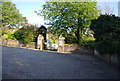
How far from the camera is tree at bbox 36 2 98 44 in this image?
12.7 m

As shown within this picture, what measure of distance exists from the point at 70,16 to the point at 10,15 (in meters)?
15.3

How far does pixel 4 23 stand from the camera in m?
22.1

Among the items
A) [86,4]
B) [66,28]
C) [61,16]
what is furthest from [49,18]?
[86,4]

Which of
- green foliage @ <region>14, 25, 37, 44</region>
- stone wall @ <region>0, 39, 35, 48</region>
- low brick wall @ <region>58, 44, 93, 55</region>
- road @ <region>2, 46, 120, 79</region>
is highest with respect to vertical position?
green foliage @ <region>14, 25, 37, 44</region>

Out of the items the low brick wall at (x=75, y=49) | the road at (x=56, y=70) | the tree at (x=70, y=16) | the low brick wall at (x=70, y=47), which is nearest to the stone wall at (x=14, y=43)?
the tree at (x=70, y=16)

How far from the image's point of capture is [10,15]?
21875 millimetres

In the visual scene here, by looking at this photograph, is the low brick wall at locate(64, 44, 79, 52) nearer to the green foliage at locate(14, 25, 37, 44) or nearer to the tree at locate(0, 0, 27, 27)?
the green foliage at locate(14, 25, 37, 44)

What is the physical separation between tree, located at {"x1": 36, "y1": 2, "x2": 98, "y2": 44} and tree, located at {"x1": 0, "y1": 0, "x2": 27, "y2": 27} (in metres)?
10.1

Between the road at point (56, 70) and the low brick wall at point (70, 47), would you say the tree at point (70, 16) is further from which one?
the road at point (56, 70)

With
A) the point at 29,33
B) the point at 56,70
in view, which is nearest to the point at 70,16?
the point at 29,33

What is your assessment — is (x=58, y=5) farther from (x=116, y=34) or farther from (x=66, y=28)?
(x=116, y=34)

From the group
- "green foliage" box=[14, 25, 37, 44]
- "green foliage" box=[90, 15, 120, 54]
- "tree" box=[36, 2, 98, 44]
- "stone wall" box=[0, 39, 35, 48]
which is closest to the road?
"green foliage" box=[90, 15, 120, 54]

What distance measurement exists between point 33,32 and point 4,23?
9.19m

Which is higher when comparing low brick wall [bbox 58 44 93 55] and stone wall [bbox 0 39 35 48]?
stone wall [bbox 0 39 35 48]
